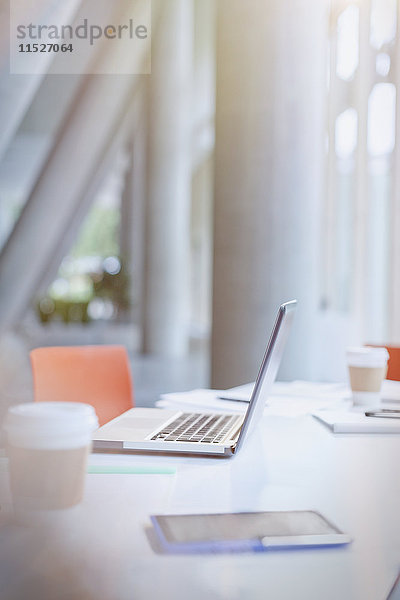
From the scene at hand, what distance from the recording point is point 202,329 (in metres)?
16.3

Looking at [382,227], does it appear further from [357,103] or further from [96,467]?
[96,467]

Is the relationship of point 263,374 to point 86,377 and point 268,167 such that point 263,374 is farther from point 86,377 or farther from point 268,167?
point 268,167

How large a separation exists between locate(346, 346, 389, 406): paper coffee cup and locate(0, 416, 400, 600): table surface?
1.53 ft

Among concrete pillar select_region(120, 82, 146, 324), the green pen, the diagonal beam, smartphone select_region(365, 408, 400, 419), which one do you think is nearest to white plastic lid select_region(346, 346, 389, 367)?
smartphone select_region(365, 408, 400, 419)

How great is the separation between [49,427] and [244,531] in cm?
26

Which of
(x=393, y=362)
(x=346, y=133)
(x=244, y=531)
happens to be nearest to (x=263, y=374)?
(x=244, y=531)

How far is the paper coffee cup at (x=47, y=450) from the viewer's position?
0.81m

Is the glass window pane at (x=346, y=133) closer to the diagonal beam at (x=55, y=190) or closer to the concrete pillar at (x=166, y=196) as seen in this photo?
the diagonal beam at (x=55, y=190)

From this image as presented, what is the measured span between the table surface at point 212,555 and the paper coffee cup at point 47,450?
0.04 metres

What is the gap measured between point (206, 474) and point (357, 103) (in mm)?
4378

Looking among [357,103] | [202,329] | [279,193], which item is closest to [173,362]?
[357,103]

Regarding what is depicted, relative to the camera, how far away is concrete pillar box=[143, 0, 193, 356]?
9.96 meters

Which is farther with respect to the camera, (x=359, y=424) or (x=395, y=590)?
(x=359, y=424)

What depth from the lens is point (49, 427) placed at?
803 millimetres
